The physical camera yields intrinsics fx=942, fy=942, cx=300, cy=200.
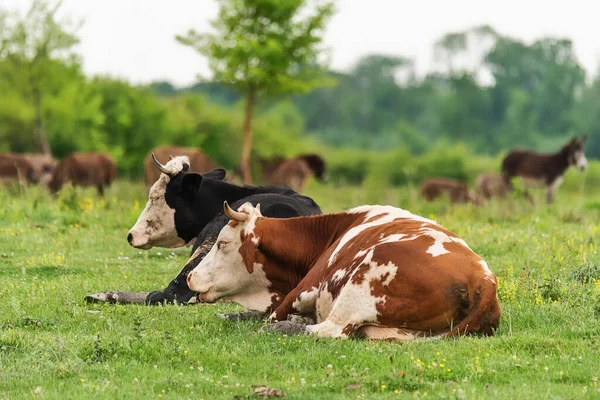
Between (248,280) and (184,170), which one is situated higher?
(184,170)

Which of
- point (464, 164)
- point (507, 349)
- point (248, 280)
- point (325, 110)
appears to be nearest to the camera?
point (507, 349)

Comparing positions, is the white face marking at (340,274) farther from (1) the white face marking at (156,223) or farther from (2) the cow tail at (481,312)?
(1) the white face marking at (156,223)

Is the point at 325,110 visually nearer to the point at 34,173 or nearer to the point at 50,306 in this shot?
the point at 34,173

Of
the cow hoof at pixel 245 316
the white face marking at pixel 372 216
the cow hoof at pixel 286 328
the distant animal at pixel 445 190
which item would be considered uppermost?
the white face marking at pixel 372 216

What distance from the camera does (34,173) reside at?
32656 mm

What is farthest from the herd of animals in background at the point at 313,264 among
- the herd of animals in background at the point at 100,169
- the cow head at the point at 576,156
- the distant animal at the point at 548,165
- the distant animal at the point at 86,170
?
the cow head at the point at 576,156

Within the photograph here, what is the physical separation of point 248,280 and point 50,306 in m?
1.97

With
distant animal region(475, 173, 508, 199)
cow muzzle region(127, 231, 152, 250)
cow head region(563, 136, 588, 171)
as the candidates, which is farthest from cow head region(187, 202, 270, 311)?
distant animal region(475, 173, 508, 199)

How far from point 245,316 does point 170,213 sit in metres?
2.66

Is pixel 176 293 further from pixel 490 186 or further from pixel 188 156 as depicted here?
pixel 490 186

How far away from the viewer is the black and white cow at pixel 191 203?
10336 mm

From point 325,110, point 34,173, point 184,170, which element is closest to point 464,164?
point 34,173

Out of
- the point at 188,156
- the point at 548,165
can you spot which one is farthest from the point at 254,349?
the point at 548,165

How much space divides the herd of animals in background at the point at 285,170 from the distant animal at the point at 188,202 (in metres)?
13.3
